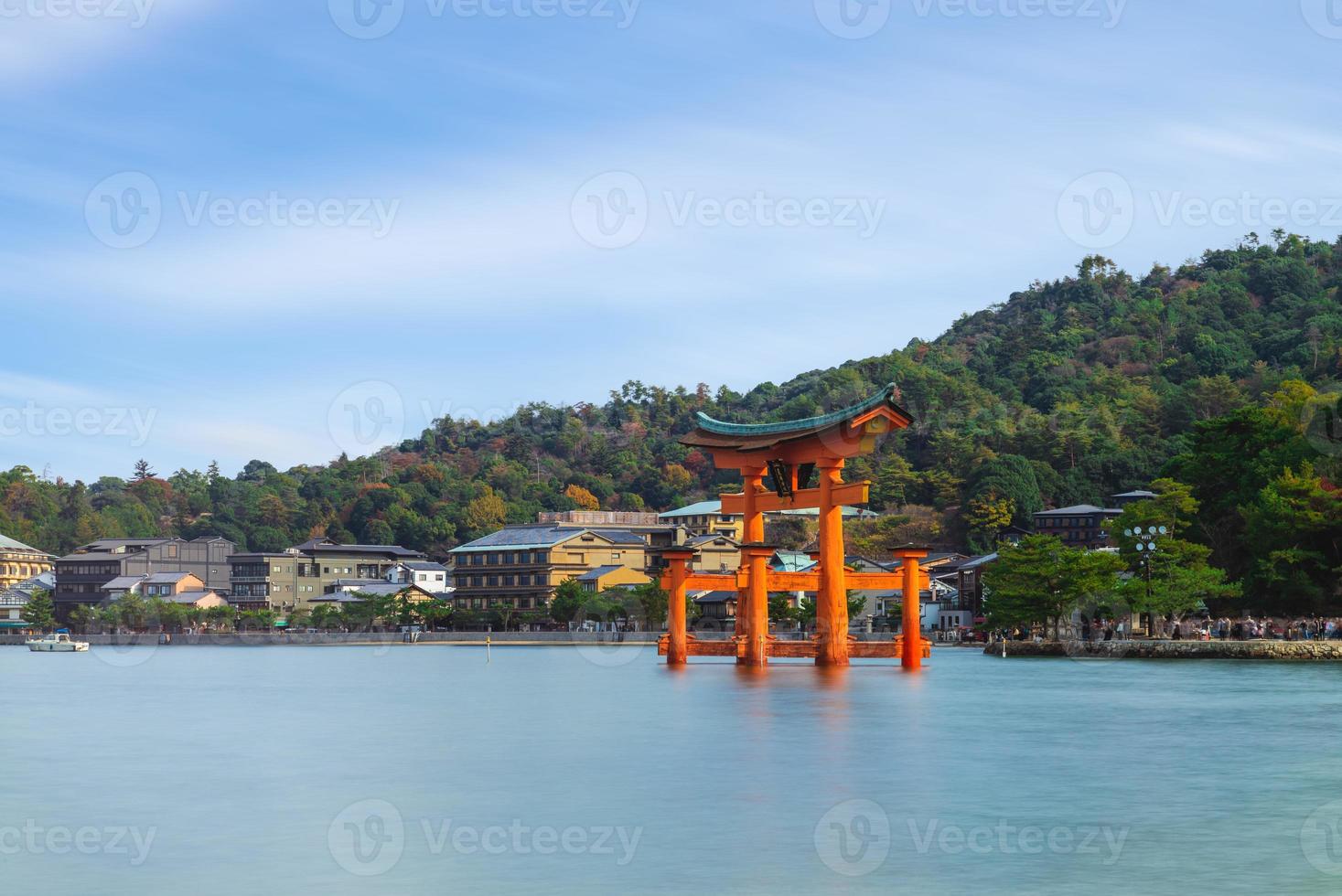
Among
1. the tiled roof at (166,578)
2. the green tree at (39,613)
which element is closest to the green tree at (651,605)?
the tiled roof at (166,578)

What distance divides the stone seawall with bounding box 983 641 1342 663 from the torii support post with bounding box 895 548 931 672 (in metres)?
13.0

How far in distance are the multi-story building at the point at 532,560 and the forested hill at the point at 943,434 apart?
2295cm

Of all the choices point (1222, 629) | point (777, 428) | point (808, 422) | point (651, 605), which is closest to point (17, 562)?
point (651, 605)

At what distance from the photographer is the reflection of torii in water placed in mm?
43688

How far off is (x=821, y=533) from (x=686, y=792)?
25.1 m

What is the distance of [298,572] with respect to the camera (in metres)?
113

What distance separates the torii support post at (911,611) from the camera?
152 feet

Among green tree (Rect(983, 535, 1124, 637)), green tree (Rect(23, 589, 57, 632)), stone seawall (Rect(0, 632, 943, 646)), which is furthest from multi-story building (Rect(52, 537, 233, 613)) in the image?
green tree (Rect(983, 535, 1124, 637))

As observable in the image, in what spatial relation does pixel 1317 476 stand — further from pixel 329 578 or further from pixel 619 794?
pixel 329 578

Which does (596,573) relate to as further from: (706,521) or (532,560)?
(706,521)

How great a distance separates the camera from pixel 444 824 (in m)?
18.1

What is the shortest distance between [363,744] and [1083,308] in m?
150

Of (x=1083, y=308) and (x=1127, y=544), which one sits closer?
(x=1127, y=544)

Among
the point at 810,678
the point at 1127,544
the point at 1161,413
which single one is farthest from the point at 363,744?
the point at 1161,413
